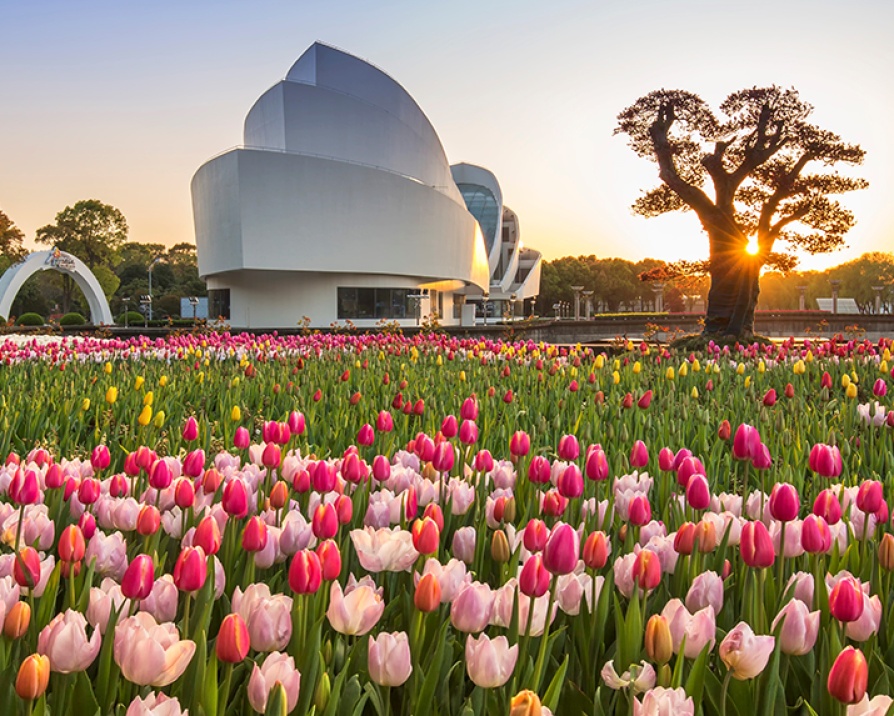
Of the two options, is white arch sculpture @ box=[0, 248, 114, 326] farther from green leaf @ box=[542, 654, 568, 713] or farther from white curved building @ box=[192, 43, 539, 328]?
green leaf @ box=[542, 654, 568, 713]

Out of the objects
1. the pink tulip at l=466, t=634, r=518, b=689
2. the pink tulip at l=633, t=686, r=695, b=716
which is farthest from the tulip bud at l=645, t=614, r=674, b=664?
the pink tulip at l=466, t=634, r=518, b=689

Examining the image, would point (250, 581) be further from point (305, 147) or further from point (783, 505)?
point (305, 147)

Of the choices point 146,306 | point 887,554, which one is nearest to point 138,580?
point 887,554

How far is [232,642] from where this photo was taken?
1.13 m

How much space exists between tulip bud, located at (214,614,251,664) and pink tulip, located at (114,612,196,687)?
0.06m

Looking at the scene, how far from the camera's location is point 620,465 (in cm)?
280

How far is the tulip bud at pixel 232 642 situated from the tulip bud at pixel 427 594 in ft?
1.06

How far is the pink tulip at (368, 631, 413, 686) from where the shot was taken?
1202 mm

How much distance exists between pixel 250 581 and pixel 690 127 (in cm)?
2181

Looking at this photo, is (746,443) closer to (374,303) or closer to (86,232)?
(374,303)

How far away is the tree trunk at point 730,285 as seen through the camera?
65.4 ft

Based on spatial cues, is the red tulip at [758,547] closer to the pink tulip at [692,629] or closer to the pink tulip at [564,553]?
the pink tulip at [692,629]

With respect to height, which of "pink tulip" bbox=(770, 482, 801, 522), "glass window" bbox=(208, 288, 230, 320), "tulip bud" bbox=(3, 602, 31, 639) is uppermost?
"glass window" bbox=(208, 288, 230, 320)

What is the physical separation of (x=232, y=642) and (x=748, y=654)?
2.70ft
